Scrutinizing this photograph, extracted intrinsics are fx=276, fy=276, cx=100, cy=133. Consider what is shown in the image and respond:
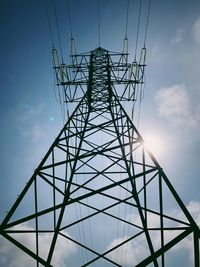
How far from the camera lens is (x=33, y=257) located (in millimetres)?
4789

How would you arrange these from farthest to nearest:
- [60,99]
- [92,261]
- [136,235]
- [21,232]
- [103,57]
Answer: [103,57], [60,99], [136,235], [92,261], [21,232]

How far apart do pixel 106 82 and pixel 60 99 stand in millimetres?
2435

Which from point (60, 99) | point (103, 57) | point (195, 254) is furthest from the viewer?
point (103, 57)

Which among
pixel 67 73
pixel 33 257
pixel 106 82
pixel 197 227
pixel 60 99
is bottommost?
pixel 197 227

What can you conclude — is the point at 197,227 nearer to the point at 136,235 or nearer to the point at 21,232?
the point at 136,235

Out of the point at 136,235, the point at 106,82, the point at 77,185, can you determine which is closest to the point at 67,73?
the point at 106,82

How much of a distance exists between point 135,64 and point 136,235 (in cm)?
819

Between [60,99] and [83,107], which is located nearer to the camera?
[83,107]

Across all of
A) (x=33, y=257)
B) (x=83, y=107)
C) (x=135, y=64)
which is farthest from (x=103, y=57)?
(x=33, y=257)

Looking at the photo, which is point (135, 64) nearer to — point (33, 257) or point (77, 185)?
point (77, 185)

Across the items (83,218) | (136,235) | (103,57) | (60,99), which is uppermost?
(103,57)

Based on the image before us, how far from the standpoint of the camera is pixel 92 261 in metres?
6.78

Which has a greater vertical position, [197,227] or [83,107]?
[83,107]

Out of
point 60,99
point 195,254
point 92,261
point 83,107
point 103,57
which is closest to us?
point 195,254
